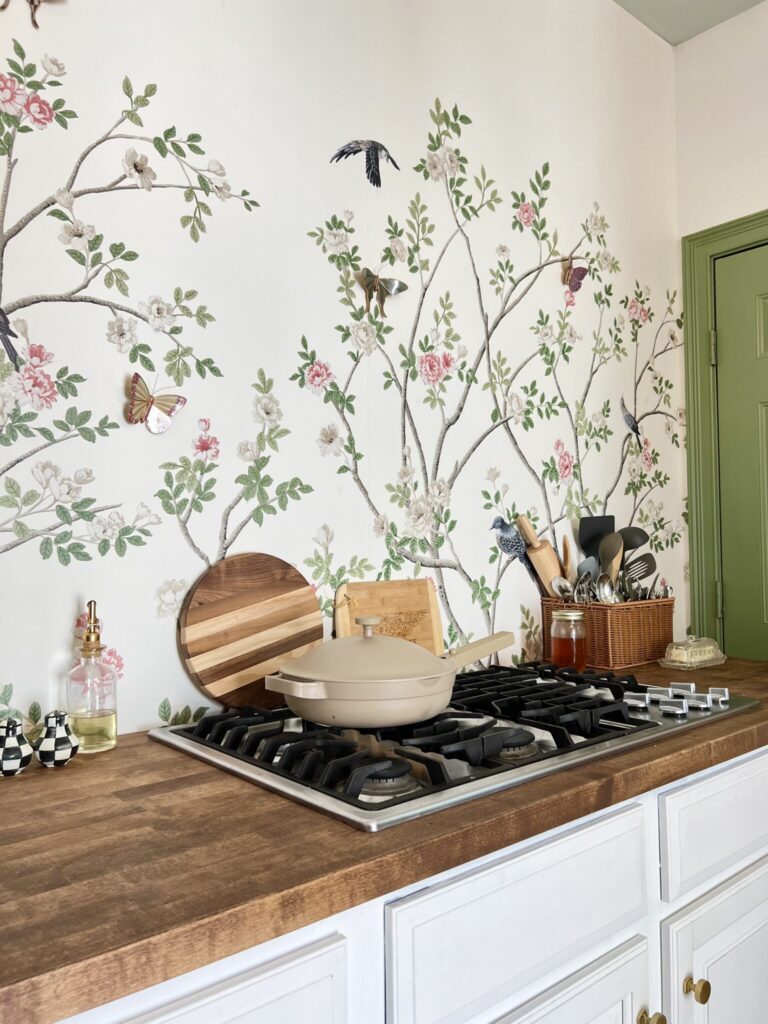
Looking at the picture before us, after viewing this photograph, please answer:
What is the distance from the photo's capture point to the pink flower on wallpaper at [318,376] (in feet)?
4.97

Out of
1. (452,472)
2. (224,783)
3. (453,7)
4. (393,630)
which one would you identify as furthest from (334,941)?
(453,7)

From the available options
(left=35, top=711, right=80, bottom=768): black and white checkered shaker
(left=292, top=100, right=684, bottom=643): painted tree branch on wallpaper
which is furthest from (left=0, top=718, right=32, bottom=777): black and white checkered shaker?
(left=292, top=100, right=684, bottom=643): painted tree branch on wallpaper

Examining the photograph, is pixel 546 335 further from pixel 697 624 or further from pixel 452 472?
pixel 697 624

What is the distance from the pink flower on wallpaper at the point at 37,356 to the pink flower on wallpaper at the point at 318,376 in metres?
0.47

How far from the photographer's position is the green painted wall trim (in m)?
2.23

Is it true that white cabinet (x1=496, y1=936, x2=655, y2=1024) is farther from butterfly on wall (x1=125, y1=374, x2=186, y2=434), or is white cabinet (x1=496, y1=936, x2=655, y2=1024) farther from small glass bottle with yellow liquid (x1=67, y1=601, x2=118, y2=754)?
butterfly on wall (x1=125, y1=374, x2=186, y2=434)

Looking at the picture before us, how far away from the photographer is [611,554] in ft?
6.13

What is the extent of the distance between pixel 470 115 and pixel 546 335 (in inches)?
20.5

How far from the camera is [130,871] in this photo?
0.74 metres

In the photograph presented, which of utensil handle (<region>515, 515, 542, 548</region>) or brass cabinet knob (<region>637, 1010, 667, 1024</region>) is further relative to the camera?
utensil handle (<region>515, 515, 542, 548</region>)

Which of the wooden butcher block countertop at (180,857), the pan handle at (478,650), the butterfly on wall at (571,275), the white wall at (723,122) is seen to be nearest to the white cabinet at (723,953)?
the wooden butcher block countertop at (180,857)

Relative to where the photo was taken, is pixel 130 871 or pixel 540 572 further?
pixel 540 572

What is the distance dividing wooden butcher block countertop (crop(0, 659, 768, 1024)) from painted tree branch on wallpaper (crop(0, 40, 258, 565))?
0.35 metres

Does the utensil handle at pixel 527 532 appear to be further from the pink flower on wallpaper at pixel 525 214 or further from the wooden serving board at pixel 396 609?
the pink flower on wallpaper at pixel 525 214
